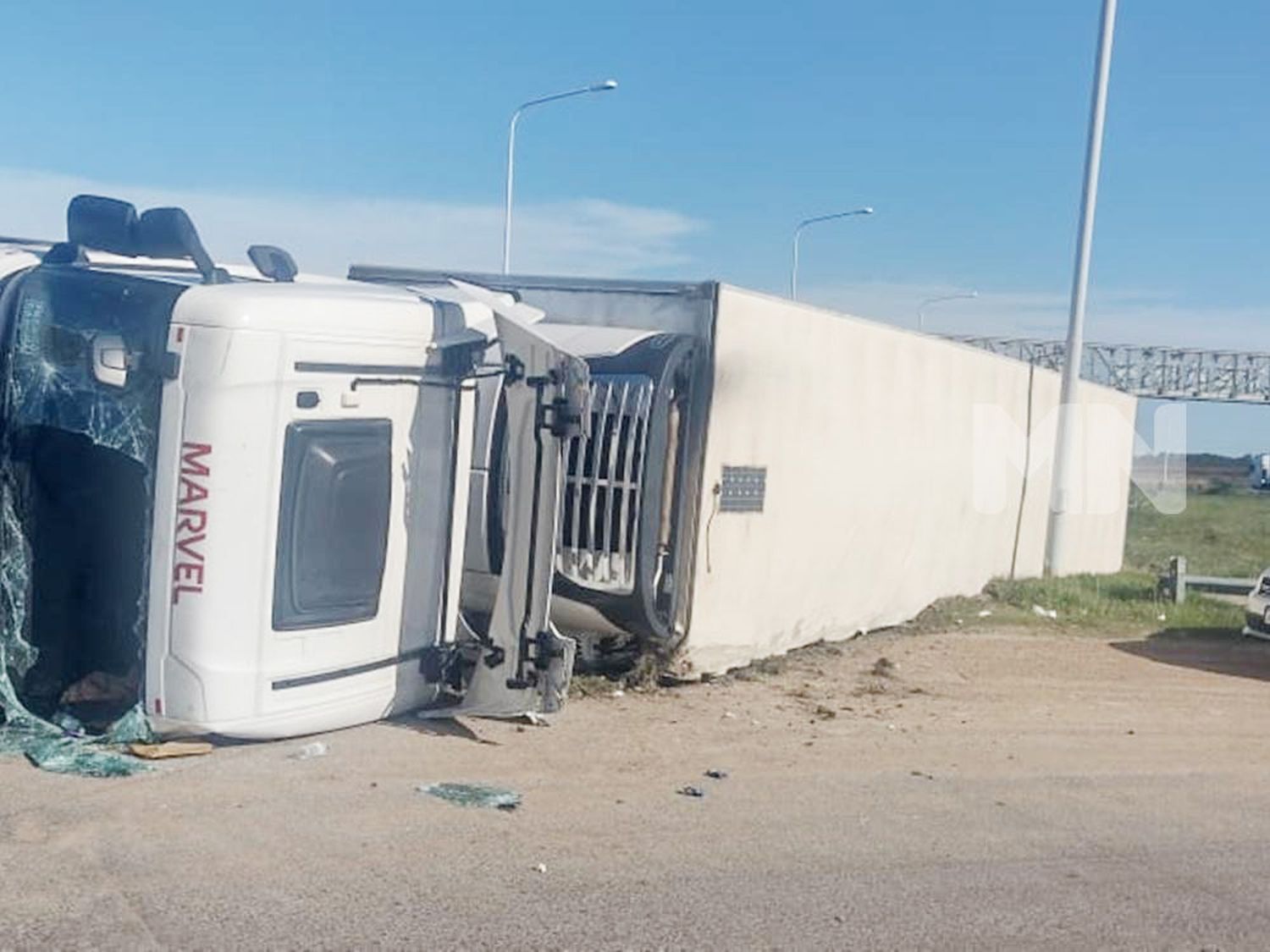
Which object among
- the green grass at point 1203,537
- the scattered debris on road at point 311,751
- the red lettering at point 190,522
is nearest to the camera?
the red lettering at point 190,522

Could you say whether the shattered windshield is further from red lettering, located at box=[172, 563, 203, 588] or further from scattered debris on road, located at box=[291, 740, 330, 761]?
scattered debris on road, located at box=[291, 740, 330, 761]

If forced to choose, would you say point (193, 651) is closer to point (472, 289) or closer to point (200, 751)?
point (200, 751)

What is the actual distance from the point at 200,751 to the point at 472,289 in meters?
3.25

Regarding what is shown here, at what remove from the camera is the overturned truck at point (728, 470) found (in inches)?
A: 396

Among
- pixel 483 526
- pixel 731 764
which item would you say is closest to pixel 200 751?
pixel 483 526

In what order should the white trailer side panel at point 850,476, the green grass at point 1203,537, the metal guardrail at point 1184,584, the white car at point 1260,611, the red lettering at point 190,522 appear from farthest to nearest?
1. the green grass at point 1203,537
2. the metal guardrail at point 1184,584
3. the white car at point 1260,611
4. the white trailer side panel at point 850,476
5. the red lettering at point 190,522

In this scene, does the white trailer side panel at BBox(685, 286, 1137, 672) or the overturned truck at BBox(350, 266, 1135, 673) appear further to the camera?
the white trailer side panel at BBox(685, 286, 1137, 672)

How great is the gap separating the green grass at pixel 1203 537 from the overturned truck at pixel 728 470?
30.2 ft

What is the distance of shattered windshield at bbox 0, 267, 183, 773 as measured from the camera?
7277mm

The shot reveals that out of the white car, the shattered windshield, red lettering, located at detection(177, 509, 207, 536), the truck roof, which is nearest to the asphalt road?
the shattered windshield

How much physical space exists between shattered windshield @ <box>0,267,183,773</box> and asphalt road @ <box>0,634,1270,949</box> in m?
0.60

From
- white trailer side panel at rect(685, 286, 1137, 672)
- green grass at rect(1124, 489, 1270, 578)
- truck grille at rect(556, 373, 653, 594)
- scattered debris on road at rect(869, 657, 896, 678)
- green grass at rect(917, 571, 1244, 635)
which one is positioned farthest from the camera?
green grass at rect(1124, 489, 1270, 578)

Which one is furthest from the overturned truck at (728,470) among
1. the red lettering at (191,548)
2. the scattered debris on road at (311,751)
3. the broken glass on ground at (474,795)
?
the red lettering at (191,548)

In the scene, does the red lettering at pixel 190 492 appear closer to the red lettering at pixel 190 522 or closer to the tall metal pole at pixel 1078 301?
the red lettering at pixel 190 522
